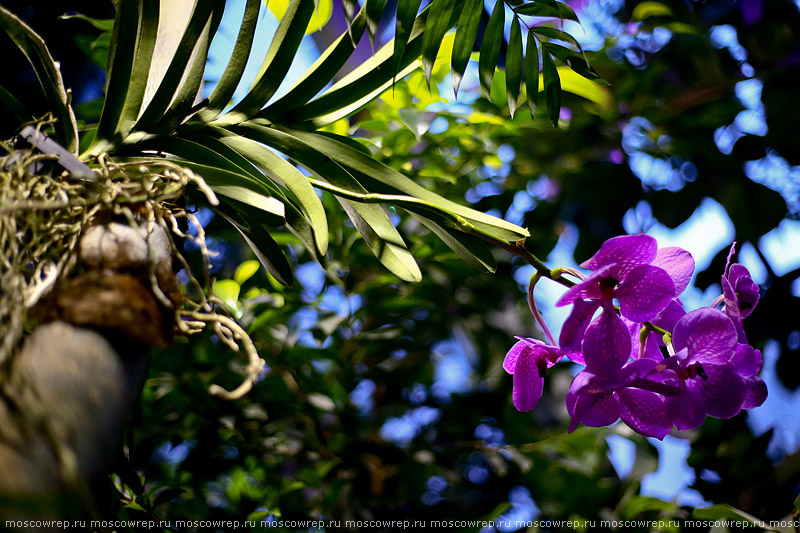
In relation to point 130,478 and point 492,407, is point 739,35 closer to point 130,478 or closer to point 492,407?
point 492,407

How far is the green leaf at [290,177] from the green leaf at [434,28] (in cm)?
14

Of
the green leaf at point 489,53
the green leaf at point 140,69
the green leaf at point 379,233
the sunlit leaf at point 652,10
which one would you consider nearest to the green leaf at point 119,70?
the green leaf at point 140,69

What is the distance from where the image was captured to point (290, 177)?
35 centimetres

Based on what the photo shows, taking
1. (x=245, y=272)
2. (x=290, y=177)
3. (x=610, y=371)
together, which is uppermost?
(x=290, y=177)

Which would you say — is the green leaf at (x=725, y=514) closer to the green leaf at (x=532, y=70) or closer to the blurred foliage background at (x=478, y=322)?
Result: the blurred foliage background at (x=478, y=322)

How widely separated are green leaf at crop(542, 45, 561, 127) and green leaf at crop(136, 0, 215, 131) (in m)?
0.27

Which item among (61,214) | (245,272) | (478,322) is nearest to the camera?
(61,214)

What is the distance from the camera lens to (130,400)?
209 millimetres

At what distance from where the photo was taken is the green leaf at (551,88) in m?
0.44

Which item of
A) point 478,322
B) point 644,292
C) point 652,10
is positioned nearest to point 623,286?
point 644,292

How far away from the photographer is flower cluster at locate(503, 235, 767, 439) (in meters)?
0.33

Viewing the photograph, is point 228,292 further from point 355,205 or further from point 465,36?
point 465,36

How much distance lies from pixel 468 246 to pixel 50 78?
294mm

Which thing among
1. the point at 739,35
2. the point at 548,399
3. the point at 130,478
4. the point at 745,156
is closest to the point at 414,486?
the point at 130,478
